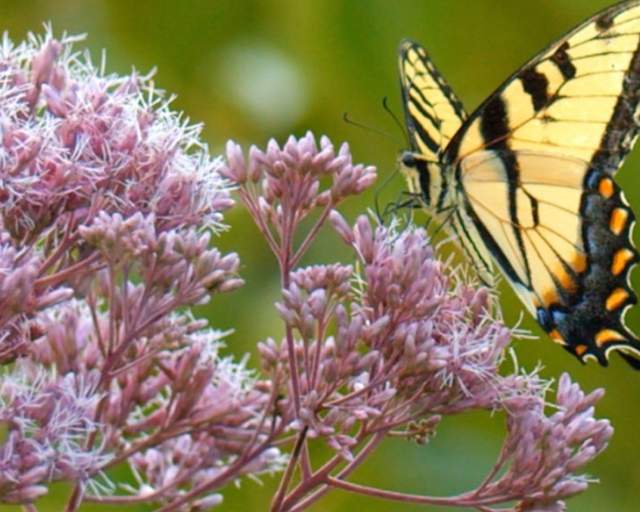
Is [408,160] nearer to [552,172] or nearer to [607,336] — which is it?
[552,172]

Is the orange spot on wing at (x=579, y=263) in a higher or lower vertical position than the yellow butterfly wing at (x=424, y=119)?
lower

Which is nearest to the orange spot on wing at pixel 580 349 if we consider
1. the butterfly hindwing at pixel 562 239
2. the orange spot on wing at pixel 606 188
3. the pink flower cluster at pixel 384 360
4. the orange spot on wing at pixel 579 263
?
the butterfly hindwing at pixel 562 239

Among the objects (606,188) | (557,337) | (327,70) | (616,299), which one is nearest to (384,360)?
(557,337)

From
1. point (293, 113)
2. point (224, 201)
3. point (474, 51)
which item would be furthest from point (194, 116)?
point (224, 201)

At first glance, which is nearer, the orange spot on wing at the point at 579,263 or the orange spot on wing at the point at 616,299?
the orange spot on wing at the point at 616,299

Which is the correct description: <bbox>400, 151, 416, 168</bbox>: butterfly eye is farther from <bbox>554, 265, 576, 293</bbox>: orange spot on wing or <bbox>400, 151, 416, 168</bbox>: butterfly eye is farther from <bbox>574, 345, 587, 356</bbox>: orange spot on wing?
<bbox>574, 345, 587, 356</bbox>: orange spot on wing

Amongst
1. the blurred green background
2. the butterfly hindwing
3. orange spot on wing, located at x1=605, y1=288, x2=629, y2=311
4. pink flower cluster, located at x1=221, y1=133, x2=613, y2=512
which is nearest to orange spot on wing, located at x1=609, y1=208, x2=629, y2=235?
the butterfly hindwing

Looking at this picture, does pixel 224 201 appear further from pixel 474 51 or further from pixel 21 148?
pixel 474 51

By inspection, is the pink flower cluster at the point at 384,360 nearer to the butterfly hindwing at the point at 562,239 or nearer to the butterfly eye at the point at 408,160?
the butterfly hindwing at the point at 562,239
